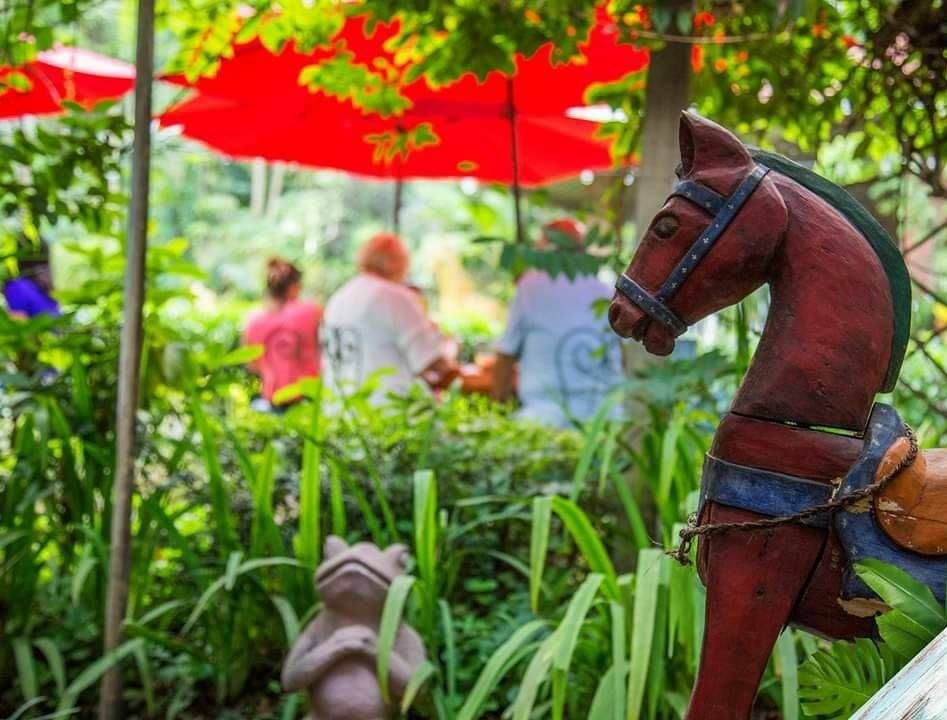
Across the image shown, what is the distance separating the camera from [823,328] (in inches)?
62.6

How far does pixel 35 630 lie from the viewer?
130 inches

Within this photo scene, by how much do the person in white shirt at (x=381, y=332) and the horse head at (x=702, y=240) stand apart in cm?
362

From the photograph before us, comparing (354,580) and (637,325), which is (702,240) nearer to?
(637,325)

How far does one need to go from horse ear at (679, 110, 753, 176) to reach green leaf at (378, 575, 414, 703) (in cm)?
143

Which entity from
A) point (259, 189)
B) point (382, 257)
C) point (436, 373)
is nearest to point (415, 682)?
point (436, 373)

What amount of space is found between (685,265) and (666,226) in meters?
0.06

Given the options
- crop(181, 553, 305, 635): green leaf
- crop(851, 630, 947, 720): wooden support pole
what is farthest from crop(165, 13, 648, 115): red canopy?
crop(851, 630, 947, 720): wooden support pole

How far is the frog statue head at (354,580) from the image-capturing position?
270 centimetres

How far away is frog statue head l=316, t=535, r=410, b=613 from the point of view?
270 cm

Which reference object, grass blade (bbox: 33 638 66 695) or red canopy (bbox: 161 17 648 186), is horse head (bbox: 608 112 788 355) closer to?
grass blade (bbox: 33 638 66 695)

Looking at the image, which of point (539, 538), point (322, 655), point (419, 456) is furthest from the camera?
point (419, 456)

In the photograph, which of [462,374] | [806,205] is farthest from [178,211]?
[806,205]

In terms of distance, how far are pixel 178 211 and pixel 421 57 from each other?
59.3ft

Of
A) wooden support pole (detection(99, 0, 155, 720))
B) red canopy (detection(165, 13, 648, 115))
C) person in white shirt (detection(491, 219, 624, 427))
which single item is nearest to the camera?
wooden support pole (detection(99, 0, 155, 720))
